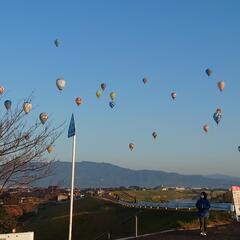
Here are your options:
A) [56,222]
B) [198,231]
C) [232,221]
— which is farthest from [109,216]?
[198,231]

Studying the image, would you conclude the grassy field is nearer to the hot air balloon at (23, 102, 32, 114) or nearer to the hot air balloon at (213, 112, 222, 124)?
the hot air balloon at (213, 112, 222, 124)

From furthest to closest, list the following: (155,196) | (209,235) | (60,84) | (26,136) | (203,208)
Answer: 1. (155,196)
2. (60,84)
3. (203,208)
4. (209,235)
5. (26,136)

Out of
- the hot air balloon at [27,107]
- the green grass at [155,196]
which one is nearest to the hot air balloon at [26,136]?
the hot air balloon at [27,107]

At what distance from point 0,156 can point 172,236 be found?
9.54 metres

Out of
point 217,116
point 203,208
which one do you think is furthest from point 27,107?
point 217,116

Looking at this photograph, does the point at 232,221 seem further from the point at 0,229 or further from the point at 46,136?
the point at 46,136

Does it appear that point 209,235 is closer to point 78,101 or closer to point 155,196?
point 78,101

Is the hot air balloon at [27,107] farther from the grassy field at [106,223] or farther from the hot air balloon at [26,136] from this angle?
the grassy field at [106,223]

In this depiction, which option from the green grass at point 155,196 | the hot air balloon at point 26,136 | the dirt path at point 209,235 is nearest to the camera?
the hot air balloon at point 26,136

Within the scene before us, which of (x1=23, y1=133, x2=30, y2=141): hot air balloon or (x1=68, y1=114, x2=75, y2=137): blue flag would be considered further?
(x1=23, y1=133, x2=30, y2=141): hot air balloon

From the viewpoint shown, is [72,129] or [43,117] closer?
[72,129]

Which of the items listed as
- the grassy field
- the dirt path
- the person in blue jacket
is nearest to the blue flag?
the dirt path

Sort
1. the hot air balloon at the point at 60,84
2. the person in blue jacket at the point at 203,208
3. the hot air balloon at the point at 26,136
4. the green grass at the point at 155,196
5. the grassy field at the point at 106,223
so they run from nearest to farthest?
the hot air balloon at the point at 26,136
the person in blue jacket at the point at 203,208
the hot air balloon at the point at 60,84
the grassy field at the point at 106,223
the green grass at the point at 155,196

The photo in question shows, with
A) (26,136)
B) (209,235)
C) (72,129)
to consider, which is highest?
(26,136)
